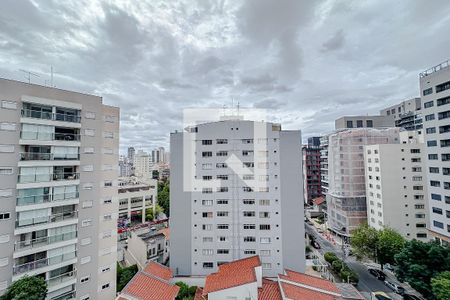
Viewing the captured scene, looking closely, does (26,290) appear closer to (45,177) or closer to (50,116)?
(45,177)

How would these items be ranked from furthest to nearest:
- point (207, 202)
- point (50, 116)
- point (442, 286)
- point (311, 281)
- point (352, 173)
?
point (352, 173), point (207, 202), point (311, 281), point (50, 116), point (442, 286)

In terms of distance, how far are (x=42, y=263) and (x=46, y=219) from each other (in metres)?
2.54

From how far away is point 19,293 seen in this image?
38.4 feet

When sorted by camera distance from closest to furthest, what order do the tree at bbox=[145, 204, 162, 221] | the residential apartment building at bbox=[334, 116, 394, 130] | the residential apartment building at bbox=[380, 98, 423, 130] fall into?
the tree at bbox=[145, 204, 162, 221]
the residential apartment building at bbox=[334, 116, 394, 130]
the residential apartment building at bbox=[380, 98, 423, 130]

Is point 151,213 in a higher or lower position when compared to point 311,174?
lower

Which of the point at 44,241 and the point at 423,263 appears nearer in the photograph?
the point at 44,241

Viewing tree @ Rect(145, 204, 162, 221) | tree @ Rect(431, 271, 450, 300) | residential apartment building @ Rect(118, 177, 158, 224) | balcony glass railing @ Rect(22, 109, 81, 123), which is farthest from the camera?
tree @ Rect(145, 204, 162, 221)

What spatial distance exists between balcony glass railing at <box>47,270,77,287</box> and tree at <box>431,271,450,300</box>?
22967 mm

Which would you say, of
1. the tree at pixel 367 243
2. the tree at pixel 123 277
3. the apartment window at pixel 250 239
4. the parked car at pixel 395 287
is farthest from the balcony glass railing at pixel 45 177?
the parked car at pixel 395 287

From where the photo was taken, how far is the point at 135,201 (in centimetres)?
4419

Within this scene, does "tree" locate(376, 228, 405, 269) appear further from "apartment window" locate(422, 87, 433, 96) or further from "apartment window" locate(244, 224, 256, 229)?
"apartment window" locate(422, 87, 433, 96)

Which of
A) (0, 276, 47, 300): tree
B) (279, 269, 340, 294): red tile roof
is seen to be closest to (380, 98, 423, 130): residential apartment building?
(279, 269, 340, 294): red tile roof

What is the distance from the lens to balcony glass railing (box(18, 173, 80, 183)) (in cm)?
1367

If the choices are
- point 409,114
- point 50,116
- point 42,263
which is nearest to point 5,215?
point 42,263
